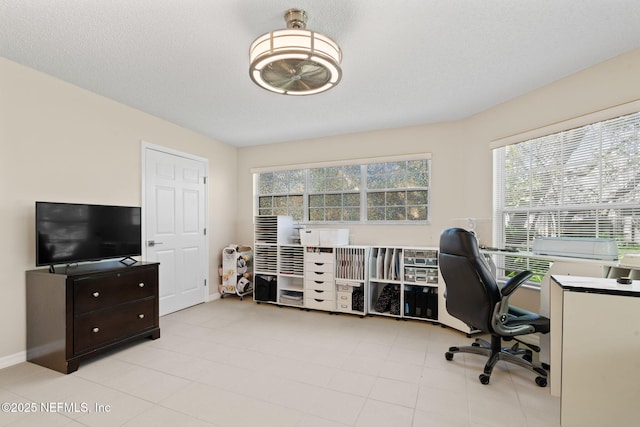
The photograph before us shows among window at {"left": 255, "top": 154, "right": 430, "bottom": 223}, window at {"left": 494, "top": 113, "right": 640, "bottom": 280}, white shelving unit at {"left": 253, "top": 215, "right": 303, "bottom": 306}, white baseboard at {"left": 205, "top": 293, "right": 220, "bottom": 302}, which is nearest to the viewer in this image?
window at {"left": 494, "top": 113, "right": 640, "bottom": 280}

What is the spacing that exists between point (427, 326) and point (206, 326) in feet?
8.28

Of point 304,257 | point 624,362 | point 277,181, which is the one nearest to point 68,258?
point 304,257

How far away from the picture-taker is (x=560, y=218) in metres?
2.76

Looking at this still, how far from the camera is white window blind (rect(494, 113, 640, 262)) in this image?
7.60 feet

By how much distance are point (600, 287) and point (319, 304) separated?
2.89 metres

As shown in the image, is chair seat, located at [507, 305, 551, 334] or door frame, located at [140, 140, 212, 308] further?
door frame, located at [140, 140, 212, 308]

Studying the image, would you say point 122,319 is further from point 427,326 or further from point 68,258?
point 427,326

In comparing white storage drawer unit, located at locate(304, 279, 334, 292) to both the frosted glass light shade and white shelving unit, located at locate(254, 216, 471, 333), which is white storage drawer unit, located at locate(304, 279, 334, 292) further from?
the frosted glass light shade

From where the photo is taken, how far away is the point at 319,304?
394 cm

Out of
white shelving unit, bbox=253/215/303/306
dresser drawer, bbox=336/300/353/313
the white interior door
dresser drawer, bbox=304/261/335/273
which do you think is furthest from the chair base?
the white interior door

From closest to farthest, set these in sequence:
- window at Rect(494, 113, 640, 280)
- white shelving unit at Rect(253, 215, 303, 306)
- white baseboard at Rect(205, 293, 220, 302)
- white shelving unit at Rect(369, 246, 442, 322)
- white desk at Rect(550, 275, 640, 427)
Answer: white desk at Rect(550, 275, 640, 427) → window at Rect(494, 113, 640, 280) → white shelving unit at Rect(369, 246, 442, 322) → white shelving unit at Rect(253, 215, 303, 306) → white baseboard at Rect(205, 293, 220, 302)

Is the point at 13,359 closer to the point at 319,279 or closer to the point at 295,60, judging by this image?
the point at 319,279

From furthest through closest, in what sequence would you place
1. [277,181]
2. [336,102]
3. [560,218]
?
[277,181] < [336,102] < [560,218]

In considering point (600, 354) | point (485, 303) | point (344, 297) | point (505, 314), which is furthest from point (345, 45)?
point (344, 297)
